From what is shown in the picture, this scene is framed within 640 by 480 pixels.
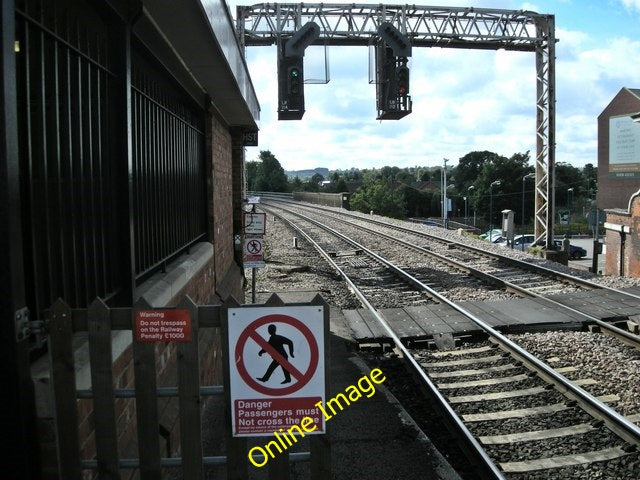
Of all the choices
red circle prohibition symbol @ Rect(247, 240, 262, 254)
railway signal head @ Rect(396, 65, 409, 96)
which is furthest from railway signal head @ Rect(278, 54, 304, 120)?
red circle prohibition symbol @ Rect(247, 240, 262, 254)

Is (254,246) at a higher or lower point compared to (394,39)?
lower

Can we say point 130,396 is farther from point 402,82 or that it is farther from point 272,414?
point 402,82

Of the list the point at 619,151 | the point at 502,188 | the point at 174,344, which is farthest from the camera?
the point at 502,188

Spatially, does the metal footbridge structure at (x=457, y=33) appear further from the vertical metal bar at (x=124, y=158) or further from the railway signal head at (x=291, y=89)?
the vertical metal bar at (x=124, y=158)

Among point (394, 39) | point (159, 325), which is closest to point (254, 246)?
point (159, 325)

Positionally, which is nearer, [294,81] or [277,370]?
[277,370]

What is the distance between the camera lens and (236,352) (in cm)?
255

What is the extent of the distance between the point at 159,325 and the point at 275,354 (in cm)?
52

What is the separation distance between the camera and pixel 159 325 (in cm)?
250

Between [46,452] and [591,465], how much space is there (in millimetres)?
3740

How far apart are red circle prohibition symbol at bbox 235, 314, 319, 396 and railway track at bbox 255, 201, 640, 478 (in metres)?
2.13

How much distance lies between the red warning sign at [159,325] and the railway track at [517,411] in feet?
8.70

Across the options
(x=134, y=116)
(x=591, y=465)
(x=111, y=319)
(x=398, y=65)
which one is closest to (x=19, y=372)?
(x=111, y=319)

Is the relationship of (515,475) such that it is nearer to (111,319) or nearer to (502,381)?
(502,381)
